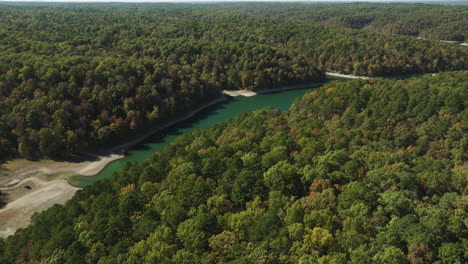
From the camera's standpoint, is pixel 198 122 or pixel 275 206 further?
pixel 198 122

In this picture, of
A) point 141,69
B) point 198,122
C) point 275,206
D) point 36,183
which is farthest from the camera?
point 141,69

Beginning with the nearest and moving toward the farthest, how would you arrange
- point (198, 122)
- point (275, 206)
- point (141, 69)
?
point (275, 206) → point (198, 122) → point (141, 69)

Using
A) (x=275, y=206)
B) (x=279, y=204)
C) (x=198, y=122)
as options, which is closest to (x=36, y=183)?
(x=198, y=122)

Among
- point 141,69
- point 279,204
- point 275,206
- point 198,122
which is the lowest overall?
point 198,122

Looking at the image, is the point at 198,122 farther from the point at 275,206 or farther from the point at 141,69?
the point at 275,206

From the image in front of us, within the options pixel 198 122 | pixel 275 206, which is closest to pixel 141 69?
pixel 198 122

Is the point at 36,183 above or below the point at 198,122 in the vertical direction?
below
